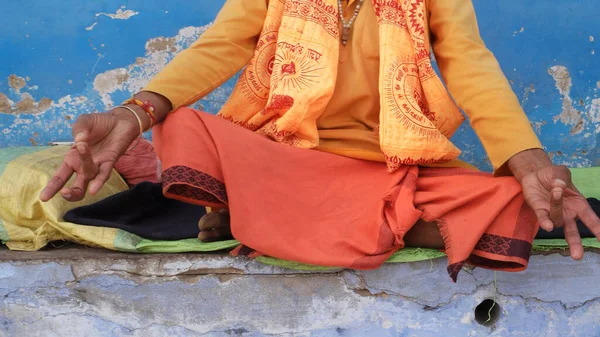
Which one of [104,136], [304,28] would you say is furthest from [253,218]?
[304,28]

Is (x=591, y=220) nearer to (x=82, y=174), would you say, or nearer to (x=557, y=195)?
(x=557, y=195)

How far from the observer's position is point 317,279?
2.25 metres

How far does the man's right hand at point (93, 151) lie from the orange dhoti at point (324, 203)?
14 centimetres

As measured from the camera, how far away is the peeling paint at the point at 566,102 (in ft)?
11.3

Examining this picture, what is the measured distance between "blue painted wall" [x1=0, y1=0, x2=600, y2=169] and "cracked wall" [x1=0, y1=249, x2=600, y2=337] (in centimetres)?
120

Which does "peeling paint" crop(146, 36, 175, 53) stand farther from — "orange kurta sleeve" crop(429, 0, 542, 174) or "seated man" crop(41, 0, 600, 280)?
"orange kurta sleeve" crop(429, 0, 542, 174)

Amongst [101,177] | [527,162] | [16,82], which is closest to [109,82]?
[16,82]

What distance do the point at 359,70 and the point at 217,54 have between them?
472 mm

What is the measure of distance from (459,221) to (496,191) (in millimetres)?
132

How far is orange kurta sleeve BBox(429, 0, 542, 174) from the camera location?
83.5 inches

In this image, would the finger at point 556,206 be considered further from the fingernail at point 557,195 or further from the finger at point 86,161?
the finger at point 86,161

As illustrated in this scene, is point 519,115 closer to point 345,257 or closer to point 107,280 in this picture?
point 345,257

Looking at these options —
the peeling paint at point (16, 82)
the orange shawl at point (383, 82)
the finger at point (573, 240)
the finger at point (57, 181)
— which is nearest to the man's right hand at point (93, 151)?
the finger at point (57, 181)

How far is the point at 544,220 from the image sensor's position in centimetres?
182
